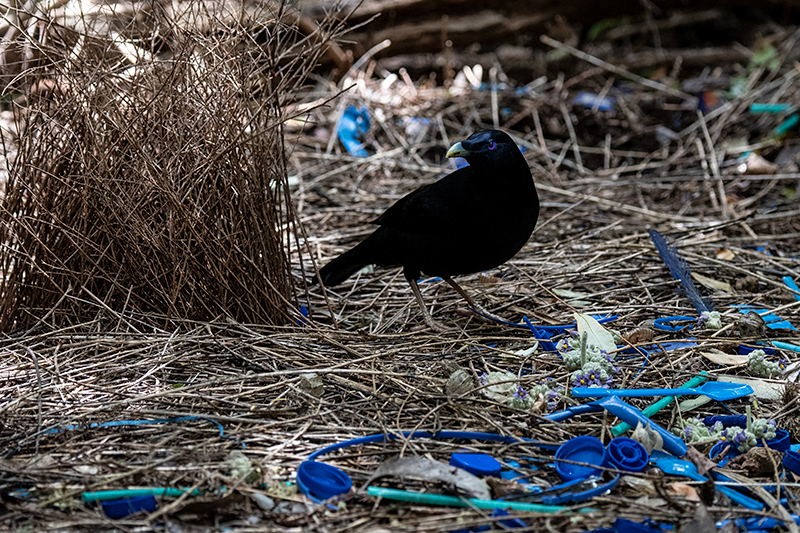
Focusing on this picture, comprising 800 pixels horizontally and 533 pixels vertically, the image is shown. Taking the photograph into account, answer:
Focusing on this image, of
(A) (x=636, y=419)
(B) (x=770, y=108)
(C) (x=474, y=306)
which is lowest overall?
(A) (x=636, y=419)

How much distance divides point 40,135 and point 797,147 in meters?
5.05

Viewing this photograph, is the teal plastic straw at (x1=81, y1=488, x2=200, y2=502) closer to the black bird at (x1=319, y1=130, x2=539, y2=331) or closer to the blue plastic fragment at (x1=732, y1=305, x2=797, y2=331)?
the black bird at (x1=319, y1=130, x2=539, y2=331)

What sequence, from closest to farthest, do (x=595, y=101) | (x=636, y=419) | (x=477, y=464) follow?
(x=477, y=464) → (x=636, y=419) → (x=595, y=101)

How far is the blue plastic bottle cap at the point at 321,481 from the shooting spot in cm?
177

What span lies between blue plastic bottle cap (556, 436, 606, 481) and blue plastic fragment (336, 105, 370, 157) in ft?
13.0

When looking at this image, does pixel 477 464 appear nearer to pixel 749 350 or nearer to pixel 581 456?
pixel 581 456

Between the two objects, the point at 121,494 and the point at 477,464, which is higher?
the point at 121,494

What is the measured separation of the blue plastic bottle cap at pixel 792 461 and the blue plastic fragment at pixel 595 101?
4.52m

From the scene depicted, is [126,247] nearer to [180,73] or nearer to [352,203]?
[180,73]

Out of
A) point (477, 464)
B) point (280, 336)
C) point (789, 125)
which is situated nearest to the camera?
point (477, 464)

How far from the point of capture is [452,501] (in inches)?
68.5

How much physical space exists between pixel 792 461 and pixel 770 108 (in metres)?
4.47

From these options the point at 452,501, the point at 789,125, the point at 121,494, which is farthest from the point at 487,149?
the point at 789,125

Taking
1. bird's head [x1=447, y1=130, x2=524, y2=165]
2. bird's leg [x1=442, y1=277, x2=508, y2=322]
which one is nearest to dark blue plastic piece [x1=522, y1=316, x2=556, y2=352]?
bird's leg [x1=442, y1=277, x2=508, y2=322]
